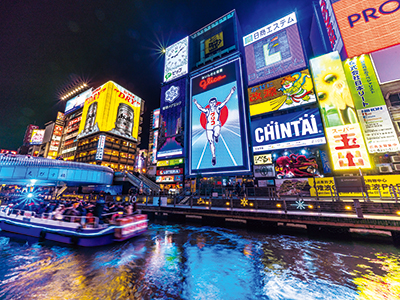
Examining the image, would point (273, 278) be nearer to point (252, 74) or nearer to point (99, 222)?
point (99, 222)

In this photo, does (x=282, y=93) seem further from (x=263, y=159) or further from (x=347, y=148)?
(x=347, y=148)

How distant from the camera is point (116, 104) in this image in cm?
6738

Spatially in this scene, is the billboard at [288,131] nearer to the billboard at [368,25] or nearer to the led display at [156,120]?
the billboard at [368,25]

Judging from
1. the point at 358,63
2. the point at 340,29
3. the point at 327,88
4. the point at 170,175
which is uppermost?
the point at 340,29

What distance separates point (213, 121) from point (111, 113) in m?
53.7

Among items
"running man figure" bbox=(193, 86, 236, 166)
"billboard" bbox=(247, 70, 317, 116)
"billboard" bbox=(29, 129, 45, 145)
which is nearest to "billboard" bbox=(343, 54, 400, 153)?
"billboard" bbox=(247, 70, 317, 116)

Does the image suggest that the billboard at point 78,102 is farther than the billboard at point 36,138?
No

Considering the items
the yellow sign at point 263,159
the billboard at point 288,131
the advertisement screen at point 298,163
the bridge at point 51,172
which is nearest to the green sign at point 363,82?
the billboard at point 288,131

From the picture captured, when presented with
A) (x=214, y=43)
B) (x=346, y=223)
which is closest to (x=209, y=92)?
(x=214, y=43)

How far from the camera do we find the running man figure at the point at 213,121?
31433 millimetres

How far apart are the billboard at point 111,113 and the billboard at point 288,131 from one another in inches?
2406

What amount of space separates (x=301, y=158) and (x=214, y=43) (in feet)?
119

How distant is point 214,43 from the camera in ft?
134

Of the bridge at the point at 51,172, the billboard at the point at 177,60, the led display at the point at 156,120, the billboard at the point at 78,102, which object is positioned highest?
the billboard at the point at 78,102
